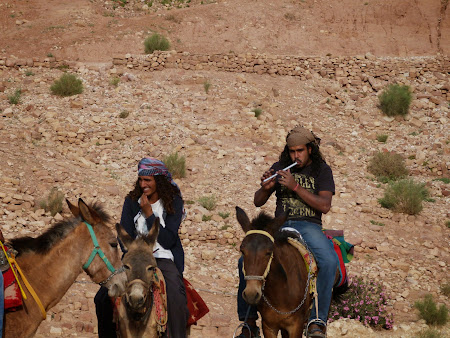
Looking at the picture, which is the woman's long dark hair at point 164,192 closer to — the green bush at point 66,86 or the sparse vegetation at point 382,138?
the green bush at point 66,86

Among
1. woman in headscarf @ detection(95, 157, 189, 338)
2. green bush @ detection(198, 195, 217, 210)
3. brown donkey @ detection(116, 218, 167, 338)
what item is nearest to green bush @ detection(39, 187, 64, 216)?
green bush @ detection(198, 195, 217, 210)

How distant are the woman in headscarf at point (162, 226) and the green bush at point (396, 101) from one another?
682 inches

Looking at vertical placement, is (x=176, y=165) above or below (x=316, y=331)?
below

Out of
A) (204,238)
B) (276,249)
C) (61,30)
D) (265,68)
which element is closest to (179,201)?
(276,249)

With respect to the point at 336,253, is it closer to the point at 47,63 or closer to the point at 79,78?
the point at 79,78

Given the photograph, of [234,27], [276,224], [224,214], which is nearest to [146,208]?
[276,224]

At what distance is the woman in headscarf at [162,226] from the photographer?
5742 mm

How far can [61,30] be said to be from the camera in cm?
3022

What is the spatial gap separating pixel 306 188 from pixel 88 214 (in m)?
2.58

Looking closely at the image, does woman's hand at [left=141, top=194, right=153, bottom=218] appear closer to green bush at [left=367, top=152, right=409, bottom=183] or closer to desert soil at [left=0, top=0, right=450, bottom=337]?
desert soil at [left=0, top=0, right=450, bottom=337]

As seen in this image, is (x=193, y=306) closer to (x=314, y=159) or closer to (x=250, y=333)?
(x=250, y=333)

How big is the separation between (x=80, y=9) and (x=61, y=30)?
11.3 ft

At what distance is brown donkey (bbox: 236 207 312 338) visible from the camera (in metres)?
5.54

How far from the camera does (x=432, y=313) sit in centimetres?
1098
